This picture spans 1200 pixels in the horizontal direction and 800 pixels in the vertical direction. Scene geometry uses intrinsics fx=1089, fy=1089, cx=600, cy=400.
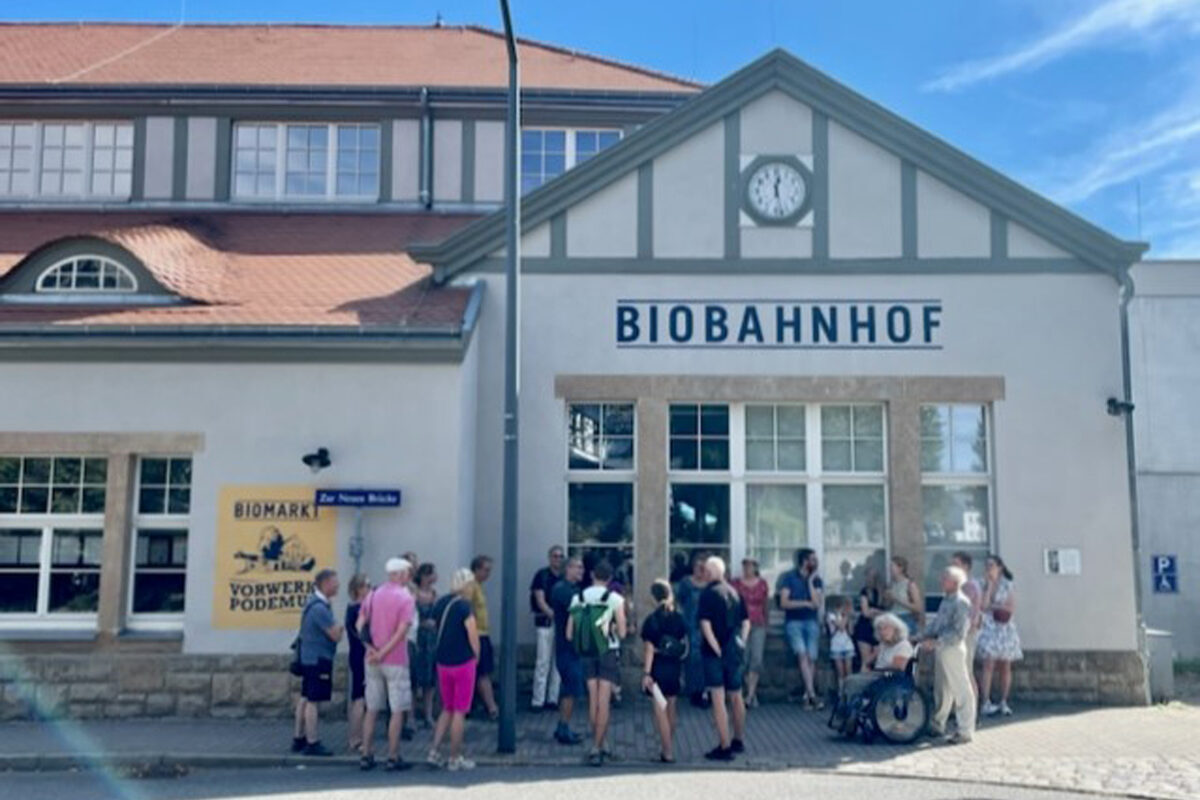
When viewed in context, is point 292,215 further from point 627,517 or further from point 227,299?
point 627,517

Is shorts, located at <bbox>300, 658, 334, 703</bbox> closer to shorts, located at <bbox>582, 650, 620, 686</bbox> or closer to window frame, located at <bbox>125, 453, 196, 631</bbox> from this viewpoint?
shorts, located at <bbox>582, 650, 620, 686</bbox>

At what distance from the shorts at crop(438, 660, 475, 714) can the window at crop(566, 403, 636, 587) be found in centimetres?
374

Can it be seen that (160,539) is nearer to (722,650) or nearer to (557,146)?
(722,650)

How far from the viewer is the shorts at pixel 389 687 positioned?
923 centimetres

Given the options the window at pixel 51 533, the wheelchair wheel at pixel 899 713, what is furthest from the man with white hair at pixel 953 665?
the window at pixel 51 533

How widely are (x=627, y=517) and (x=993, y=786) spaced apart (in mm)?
5385

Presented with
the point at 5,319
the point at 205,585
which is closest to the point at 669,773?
the point at 205,585

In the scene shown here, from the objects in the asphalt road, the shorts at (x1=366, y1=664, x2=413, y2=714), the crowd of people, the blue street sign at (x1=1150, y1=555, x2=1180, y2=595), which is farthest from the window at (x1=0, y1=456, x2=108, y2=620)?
the blue street sign at (x1=1150, y1=555, x2=1180, y2=595)

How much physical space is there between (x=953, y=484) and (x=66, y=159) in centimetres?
1393

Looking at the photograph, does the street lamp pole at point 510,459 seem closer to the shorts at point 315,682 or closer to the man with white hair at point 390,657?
the man with white hair at point 390,657

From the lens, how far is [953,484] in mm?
12844

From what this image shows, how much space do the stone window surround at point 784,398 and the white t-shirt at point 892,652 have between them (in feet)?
8.97

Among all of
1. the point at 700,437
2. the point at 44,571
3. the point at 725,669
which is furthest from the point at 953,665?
the point at 44,571

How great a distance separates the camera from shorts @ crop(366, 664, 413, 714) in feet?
30.3
